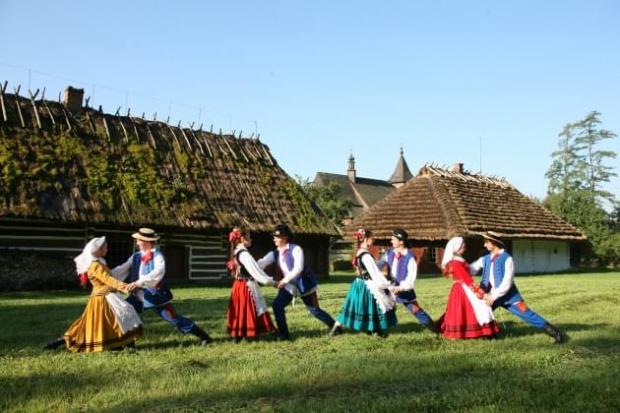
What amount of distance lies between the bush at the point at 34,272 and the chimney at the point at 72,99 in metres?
5.84

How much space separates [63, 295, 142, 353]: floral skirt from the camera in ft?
21.6

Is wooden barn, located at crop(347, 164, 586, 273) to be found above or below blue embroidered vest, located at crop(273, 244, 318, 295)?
above

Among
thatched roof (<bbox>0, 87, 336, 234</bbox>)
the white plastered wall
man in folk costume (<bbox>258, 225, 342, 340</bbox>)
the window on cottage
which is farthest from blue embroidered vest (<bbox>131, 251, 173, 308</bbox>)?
the white plastered wall

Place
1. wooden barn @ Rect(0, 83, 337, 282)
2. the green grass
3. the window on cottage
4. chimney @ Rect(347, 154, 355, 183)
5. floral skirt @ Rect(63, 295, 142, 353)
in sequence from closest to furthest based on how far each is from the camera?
the green grass < floral skirt @ Rect(63, 295, 142, 353) < wooden barn @ Rect(0, 83, 337, 282) < the window on cottage < chimney @ Rect(347, 154, 355, 183)

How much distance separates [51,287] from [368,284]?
1221cm

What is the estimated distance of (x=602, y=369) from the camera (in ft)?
18.4

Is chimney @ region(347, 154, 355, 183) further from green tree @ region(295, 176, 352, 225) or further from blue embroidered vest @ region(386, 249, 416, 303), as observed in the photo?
blue embroidered vest @ region(386, 249, 416, 303)

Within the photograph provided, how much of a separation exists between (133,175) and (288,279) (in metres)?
13.3

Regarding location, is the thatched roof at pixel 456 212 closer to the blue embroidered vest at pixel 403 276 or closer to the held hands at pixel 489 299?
the blue embroidered vest at pixel 403 276

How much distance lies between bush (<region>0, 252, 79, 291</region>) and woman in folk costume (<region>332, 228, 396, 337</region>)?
38.8 feet

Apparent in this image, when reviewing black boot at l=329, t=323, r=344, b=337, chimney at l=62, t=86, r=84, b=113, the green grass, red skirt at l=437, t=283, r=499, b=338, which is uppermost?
chimney at l=62, t=86, r=84, b=113

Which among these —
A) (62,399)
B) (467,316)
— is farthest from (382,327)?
(62,399)

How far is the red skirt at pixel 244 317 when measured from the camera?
736 cm

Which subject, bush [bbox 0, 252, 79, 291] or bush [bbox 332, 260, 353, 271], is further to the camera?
bush [bbox 332, 260, 353, 271]
